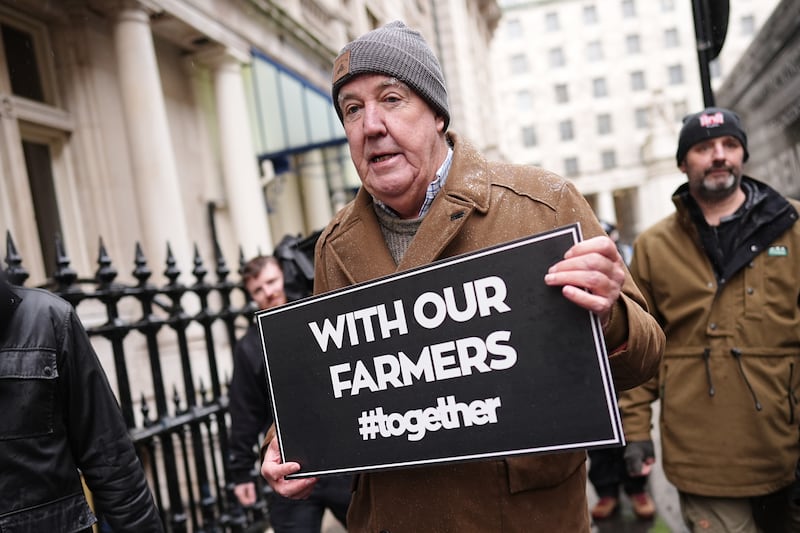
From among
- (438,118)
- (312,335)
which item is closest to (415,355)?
(312,335)

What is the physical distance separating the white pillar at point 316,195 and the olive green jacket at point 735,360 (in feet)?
41.2

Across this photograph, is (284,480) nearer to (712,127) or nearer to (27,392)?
(27,392)

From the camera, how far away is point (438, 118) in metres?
1.91

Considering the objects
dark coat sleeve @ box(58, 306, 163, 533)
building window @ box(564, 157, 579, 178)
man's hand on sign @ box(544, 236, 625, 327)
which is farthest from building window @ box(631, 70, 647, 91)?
man's hand on sign @ box(544, 236, 625, 327)

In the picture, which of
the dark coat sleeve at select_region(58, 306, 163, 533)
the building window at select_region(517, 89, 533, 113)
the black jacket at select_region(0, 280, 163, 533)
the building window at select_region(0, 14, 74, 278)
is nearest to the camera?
the black jacket at select_region(0, 280, 163, 533)

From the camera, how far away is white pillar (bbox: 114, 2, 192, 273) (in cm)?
765

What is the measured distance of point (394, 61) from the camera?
1723 millimetres

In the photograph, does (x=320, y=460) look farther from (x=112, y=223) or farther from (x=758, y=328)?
(x=112, y=223)

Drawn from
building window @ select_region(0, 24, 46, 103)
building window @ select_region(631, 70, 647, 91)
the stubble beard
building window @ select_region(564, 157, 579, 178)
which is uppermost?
building window @ select_region(631, 70, 647, 91)

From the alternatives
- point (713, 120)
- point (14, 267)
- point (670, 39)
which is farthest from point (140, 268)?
point (670, 39)

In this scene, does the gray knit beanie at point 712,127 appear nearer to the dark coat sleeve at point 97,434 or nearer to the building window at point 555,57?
the dark coat sleeve at point 97,434

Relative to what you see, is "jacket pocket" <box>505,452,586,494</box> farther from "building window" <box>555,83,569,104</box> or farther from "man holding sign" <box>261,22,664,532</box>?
"building window" <box>555,83,569,104</box>

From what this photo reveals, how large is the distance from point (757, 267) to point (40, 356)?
2.96 meters

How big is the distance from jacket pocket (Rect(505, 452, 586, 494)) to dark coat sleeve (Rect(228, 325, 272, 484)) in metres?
2.24
